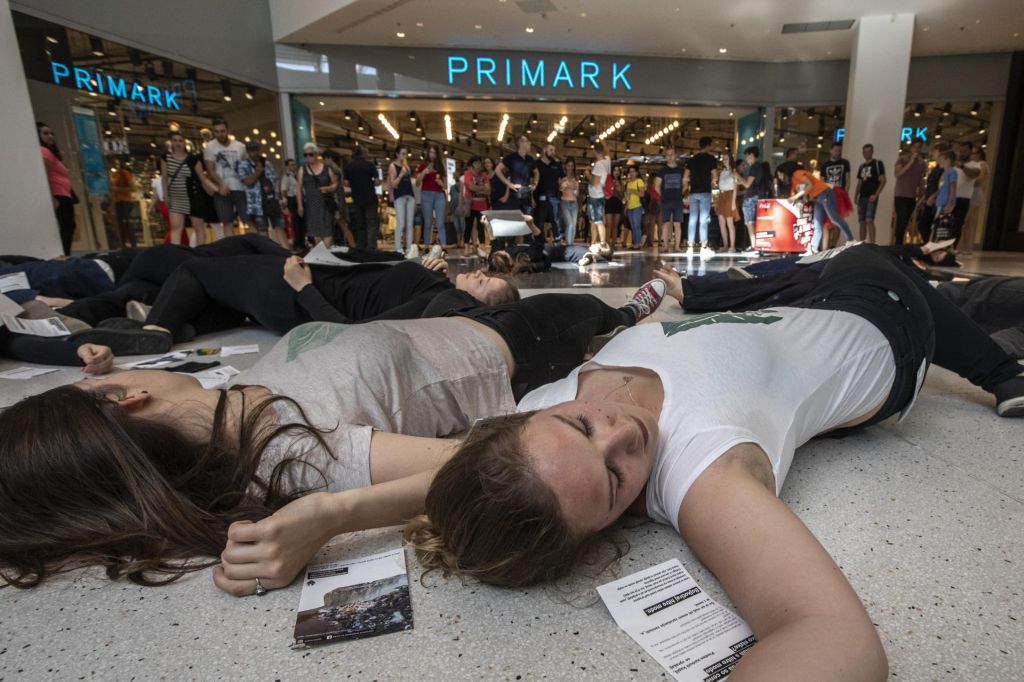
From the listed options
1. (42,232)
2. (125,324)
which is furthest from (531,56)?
(125,324)

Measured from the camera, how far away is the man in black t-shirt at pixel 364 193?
789cm

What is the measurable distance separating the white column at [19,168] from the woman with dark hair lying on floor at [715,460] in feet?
21.4

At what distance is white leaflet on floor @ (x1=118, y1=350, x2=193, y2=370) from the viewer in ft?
7.56

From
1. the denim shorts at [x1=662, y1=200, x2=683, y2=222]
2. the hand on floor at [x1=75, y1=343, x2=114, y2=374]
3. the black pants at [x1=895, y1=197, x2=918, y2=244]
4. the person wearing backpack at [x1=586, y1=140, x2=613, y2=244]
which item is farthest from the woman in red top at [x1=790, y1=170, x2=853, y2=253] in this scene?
the hand on floor at [x1=75, y1=343, x2=114, y2=374]

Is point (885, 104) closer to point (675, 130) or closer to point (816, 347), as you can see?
point (675, 130)

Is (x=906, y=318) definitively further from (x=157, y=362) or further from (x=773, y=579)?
(x=157, y=362)

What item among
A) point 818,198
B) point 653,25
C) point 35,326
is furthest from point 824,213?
point 35,326

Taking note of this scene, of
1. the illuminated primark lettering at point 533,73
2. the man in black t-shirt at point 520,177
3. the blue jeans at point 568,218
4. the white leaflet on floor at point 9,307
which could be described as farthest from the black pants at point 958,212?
the white leaflet on floor at point 9,307

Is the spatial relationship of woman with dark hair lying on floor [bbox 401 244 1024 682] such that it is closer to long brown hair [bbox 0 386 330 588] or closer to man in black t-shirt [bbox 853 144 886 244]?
long brown hair [bbox 0 386 330 588]

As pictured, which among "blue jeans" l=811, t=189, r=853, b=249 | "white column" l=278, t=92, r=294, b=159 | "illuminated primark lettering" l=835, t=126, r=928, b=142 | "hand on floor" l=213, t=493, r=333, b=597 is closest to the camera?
"hand on floor" l=213, t=493, r=333, b=597

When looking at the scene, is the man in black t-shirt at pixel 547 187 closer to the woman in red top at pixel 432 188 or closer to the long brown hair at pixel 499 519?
the woman in red top at pixel 432 188

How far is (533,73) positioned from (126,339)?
10.4 m

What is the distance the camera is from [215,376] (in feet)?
7.02

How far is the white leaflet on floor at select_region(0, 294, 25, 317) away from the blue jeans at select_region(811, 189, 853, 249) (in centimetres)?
758
